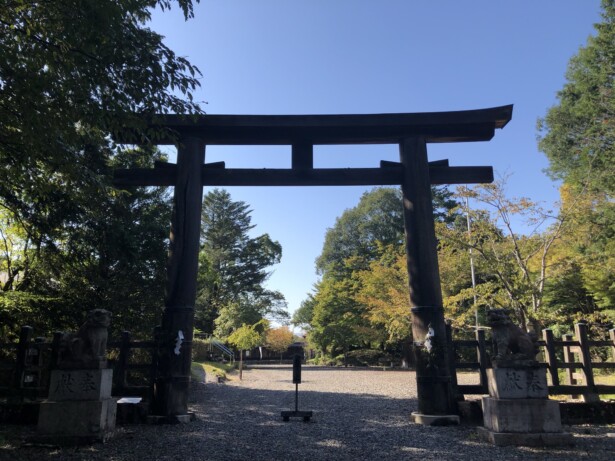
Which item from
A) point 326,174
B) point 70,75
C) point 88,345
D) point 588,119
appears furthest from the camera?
point 588,119

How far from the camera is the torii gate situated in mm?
7508

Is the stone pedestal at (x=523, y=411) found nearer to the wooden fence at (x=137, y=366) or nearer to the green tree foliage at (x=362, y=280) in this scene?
the wooden fence at (x=137, y=366)

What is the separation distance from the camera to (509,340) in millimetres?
6156

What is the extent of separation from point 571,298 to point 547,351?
46.8ft

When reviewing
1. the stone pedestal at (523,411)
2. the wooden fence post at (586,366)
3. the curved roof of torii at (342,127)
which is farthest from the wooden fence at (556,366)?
the curved roof of torii at (342,127)

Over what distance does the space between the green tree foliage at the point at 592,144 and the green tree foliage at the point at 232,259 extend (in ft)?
80.9

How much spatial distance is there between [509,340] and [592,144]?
1928cm

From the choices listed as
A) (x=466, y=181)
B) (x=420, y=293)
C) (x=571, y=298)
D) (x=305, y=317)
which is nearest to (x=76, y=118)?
(x=420, y=293)

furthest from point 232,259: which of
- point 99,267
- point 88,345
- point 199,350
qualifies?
point 88,345

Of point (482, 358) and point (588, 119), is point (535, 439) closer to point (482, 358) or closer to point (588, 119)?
point (482, 358)

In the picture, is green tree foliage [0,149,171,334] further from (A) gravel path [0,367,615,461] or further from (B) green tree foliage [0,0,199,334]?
(A) gravel path [0,367,615,461]

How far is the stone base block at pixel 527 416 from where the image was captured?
566 centimetres

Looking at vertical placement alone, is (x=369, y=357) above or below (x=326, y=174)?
below

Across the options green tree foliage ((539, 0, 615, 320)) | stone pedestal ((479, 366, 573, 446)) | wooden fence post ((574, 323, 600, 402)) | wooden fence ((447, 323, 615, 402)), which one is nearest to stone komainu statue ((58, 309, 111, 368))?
stone pedestal ((479, 366, 573, 446))
